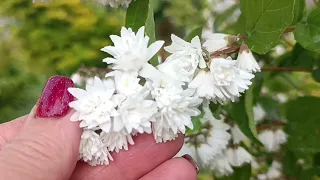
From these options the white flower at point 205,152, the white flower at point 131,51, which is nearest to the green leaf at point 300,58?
the white flower at point 205,152

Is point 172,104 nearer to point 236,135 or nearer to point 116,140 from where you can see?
point 116,140

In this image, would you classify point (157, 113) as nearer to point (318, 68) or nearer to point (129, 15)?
point (129, 15)

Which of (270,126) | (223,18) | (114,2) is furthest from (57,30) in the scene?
(114,2)

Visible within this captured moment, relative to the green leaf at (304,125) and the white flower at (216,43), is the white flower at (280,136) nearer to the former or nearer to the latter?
the green leaf at (304,125)

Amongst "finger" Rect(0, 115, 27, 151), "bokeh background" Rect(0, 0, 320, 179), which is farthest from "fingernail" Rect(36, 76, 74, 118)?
"bokeh background" Rect(0, 0, 320, 179)

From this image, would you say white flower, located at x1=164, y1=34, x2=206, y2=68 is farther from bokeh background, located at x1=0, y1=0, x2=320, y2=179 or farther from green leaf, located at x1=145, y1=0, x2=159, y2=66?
bokeh background, located at x1=0, y1=0, x2=320, y2=179

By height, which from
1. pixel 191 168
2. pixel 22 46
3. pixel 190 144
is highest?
pixel 191 168

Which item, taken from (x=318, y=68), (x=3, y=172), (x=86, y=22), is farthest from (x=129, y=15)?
(x=86, y=22)
